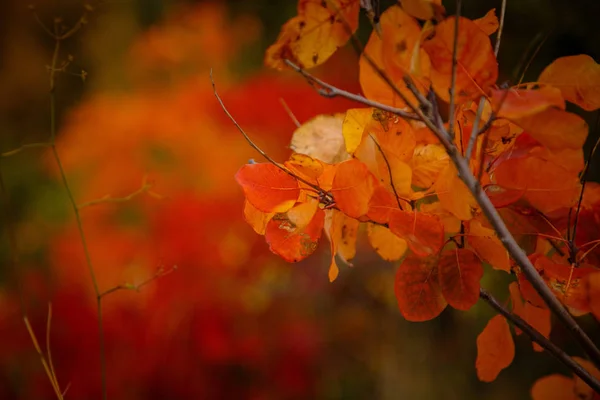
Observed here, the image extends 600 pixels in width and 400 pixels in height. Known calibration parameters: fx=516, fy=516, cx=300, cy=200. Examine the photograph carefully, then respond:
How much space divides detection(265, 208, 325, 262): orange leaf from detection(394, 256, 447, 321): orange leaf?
5 centimetres

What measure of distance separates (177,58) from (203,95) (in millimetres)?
355

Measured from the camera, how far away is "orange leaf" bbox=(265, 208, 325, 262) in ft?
0.91

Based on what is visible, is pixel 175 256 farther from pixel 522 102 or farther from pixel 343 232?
pixel 522 102

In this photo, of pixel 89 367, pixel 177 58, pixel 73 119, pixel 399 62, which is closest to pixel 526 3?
pixel 399 62

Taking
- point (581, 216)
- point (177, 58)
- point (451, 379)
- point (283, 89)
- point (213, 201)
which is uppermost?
point (581, 216)

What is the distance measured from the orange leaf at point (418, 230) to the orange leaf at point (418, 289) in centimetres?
3

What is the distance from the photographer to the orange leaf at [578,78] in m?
0.25

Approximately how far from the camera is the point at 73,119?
7.52 ft

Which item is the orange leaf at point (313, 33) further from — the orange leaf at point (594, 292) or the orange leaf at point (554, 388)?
the orange leaf at point (554, 388)

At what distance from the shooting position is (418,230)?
258 millimetres

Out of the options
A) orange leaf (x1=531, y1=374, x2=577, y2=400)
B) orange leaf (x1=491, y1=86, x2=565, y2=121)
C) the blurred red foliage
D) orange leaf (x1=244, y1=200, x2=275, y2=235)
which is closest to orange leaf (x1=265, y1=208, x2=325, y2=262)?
orange leaf (x1=244, y1=200, x2=275, y2=235)

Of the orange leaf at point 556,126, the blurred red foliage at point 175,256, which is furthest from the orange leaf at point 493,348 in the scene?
the blurred red foliage at point 175,256

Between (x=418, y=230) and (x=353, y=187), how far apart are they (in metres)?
0.04

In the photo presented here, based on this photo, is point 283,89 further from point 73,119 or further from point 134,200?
point 73,119
